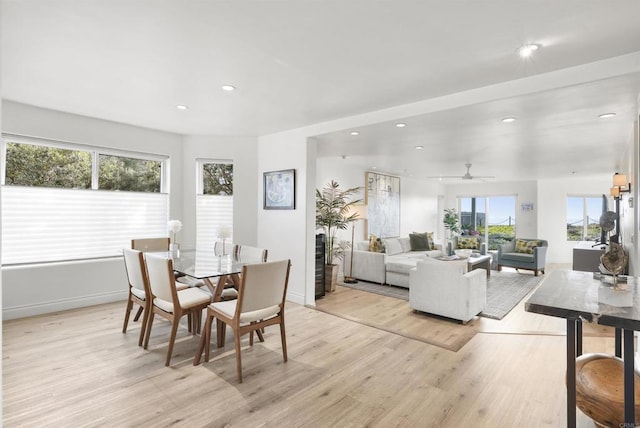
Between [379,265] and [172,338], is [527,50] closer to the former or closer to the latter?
[172,338]

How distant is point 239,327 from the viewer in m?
2.66

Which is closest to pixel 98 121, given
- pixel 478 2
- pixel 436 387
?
pixel 478 2

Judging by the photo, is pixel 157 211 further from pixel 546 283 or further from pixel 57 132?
pixel 546 283

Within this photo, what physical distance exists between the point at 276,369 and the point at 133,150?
147 inches

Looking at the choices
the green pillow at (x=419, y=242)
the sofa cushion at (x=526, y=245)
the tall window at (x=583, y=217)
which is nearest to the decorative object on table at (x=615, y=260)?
the green pillow at (x=419, y=242)

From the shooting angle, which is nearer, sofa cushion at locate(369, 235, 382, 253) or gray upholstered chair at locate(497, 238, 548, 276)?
sofa cushion at locate(369, 235, 382, 253)

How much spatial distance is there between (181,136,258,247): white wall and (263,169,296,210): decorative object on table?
0.30 m

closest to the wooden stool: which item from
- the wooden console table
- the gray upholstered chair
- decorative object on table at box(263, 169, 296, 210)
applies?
the wooden console table

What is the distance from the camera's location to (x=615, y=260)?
209 centimetres

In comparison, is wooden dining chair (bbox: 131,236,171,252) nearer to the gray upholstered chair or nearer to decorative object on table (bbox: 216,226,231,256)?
decorative object on table (bbox: 216,226,231,256)

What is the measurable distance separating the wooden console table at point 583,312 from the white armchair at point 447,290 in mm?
1911

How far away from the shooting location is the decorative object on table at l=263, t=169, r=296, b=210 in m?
4.78

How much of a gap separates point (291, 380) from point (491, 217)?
9692 millimetres

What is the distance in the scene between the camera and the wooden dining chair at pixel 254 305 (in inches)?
103
